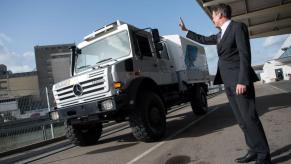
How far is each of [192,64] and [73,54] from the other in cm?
456

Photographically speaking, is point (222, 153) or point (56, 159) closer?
point (222, 153)

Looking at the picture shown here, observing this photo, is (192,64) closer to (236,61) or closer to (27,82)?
(236,61)

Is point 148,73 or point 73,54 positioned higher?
point 73,54

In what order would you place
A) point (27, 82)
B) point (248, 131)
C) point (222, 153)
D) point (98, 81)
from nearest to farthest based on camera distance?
point (248, 131), point (222, 153), point (98, 81), point (27, 82)

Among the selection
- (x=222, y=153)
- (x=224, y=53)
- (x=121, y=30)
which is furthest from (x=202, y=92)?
(x=224, y=53)

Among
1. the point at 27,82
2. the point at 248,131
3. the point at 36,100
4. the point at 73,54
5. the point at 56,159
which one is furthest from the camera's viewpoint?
the point at 27,82

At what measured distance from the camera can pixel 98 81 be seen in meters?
6.39

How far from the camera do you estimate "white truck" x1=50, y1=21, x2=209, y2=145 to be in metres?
6.29

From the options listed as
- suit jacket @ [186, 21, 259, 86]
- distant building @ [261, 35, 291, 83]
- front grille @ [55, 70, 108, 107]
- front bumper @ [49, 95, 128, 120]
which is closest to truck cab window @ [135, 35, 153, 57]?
front grille @ [55, 70, 108, 107]

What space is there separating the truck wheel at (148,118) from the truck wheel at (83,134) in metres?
1.86

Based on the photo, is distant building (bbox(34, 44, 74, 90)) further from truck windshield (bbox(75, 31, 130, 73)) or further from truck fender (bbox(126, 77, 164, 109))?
truck fender (bbox(126, 77, 164, 109))

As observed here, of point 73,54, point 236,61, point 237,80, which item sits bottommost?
point 237,80

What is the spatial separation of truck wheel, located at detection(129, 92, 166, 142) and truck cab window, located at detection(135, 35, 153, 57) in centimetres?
114

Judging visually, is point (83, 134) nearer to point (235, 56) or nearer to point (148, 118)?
point (148, 118)
